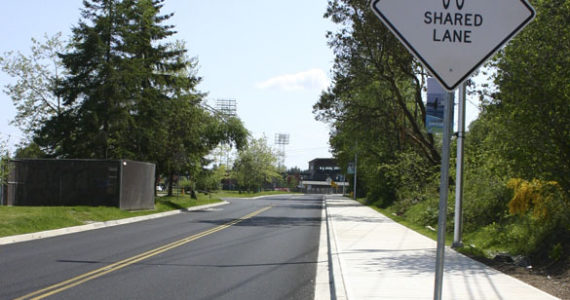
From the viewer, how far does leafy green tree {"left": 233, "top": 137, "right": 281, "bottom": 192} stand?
96.6 m

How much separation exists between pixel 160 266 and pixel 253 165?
8527cm

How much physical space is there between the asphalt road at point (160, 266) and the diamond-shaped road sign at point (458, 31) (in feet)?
16.5

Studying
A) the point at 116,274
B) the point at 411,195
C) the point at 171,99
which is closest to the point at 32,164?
Answer: the point at 171,99

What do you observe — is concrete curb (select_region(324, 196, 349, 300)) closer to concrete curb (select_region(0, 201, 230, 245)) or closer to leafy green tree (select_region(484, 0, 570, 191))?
leafy green tree (select_region(484, 0, 570, 191))

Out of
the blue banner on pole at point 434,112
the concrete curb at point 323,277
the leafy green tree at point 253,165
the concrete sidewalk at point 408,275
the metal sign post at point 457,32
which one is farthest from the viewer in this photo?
the leafy green tree at point 253,165

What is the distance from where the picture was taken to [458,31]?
4383 millimetres

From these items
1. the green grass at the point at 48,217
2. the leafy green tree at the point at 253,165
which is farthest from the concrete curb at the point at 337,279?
the leafy green tree at the point at 253,165

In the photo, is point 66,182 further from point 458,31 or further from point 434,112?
point 458,31

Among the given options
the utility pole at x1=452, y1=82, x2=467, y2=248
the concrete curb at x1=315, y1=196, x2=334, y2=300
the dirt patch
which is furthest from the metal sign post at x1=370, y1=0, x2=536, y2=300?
the utility pole at x1=452, y1=82, x2=467, y2=248

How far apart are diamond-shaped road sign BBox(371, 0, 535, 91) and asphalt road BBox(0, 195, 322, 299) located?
16.5ft

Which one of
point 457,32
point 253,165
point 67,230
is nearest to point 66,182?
point 67,230

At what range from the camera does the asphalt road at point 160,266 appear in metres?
8.62

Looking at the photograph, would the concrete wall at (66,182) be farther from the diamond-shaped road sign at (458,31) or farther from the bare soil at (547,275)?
the diamond-shaped road sign at (458,31)

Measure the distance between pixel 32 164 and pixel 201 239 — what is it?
12798 millimetres
